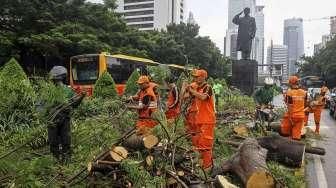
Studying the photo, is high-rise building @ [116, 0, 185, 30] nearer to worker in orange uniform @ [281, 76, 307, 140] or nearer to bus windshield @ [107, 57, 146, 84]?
bus windshield @ [107, 57, 146, 84]

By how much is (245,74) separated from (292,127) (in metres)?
16.6

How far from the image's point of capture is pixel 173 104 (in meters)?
9.86

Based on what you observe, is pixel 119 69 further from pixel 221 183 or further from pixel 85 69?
pixel 221 183

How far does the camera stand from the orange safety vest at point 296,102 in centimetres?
1155

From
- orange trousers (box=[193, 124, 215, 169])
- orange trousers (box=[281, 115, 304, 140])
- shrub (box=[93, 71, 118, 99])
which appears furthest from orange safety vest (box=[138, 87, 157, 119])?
shrub (box=[93, 71, 118, 99])

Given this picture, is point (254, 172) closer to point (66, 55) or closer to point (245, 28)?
point (245, 28)

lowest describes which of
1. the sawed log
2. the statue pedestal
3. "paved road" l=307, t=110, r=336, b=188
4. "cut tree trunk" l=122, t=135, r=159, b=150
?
"paved road" l=307, t=110, r=336, b=188

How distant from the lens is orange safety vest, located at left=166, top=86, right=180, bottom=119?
9.77m

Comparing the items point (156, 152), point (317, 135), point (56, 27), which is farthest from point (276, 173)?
point (56, 27)

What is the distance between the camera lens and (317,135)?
603 inches

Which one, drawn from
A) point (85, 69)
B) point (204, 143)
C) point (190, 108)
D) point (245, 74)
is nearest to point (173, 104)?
point (190, 108)

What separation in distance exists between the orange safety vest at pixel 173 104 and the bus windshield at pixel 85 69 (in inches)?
619

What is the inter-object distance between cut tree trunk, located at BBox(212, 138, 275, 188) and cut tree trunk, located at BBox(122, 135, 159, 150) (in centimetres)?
126

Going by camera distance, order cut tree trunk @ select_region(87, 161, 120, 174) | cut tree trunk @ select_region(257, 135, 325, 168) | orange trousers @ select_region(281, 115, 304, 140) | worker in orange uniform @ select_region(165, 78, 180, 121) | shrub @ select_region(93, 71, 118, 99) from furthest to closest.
Answer: shrub @ select_region(93, 71, 118, 99)
orange trousers @ select_region(281, 115, 304, 140)
worker in orange uniform @ select_region(165, 78, 180, 121)
cut tree trunk @ select_region(257, 135, 325, 168)
cut tree trunk @ select_region(87, 161, 120, 174)
